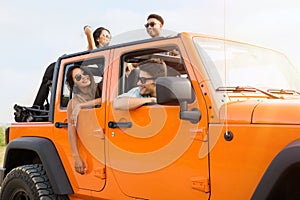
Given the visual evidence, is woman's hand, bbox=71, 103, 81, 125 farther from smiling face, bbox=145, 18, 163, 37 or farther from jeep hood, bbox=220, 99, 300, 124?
jeep hood, bbox=220, 99, 300, 124

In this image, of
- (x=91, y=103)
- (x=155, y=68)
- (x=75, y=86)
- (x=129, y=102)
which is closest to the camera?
(x=129, y=102)

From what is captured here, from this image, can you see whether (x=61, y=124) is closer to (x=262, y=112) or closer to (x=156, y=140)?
(x=156, y=140)

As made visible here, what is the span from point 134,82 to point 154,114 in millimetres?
500

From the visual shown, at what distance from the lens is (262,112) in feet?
9.11

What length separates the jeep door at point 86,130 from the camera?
382cm

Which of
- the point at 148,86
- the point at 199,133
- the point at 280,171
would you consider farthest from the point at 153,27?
the point at 280,171

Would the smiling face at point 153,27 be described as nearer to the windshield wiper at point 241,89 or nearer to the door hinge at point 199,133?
the windshield wiper at point 241,89

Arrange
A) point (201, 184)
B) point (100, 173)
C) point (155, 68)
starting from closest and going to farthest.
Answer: point (201, 184) → point (155, 68) → point (100, 173)

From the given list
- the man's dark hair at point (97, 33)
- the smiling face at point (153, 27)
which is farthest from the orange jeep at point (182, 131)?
the man's dark hair at point (97, 33)

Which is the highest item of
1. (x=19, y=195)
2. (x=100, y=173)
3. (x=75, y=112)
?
(x=75, y=112)

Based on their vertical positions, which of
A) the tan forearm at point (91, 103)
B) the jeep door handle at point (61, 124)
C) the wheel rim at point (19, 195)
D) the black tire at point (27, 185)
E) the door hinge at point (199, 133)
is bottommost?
the wheel rim at point (19, 195)

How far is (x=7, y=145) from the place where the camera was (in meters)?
4.92

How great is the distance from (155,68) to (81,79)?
3.08ft

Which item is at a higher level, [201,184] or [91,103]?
[91,103]
